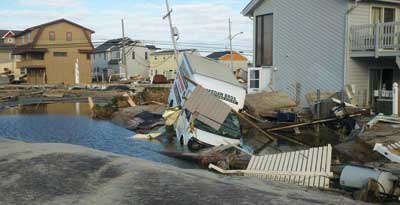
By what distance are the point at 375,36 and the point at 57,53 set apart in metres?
54.5

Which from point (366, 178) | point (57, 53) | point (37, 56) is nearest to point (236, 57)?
point (57, 53)

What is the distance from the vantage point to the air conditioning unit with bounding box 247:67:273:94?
81.8 feet

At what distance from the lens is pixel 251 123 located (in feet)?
62.6

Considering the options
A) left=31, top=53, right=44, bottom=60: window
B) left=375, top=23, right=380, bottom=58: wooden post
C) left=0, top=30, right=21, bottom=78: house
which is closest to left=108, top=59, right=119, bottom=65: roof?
left=0, top=30, right=21, bottom=78: house

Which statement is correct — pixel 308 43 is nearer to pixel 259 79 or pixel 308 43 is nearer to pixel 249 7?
A: pixel 259 79

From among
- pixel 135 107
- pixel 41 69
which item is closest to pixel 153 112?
pixel 135 107

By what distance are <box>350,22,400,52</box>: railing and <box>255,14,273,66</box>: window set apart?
549 centimetres

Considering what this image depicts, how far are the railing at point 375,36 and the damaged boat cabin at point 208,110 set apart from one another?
5.55 metres

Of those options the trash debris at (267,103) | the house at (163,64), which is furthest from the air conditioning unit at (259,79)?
the house at (163,64)

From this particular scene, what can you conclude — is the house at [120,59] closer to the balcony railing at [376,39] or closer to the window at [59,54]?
the window at [59,54]

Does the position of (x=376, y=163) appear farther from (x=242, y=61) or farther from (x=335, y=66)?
(x=242, y=61)

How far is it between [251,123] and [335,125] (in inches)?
134

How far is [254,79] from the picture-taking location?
83.3ft

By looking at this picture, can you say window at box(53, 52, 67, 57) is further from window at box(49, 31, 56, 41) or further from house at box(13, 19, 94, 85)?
window at box(49, 31, 56, 41)
